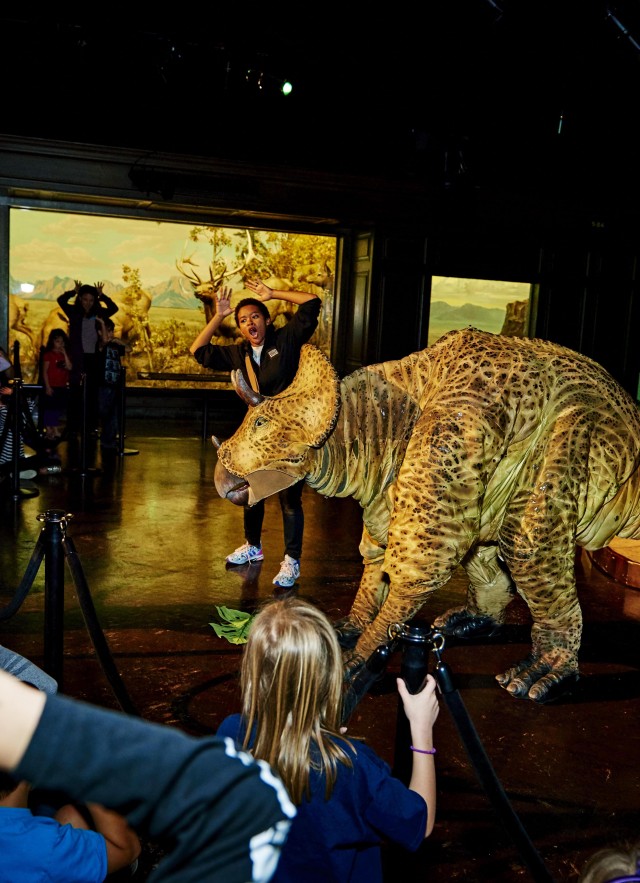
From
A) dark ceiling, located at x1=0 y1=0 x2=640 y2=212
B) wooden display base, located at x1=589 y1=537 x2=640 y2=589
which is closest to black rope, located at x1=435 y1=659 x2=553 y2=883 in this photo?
wooden display base, located at x1=589 y1=537 x2=640 y2=589

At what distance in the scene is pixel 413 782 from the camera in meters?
2.01

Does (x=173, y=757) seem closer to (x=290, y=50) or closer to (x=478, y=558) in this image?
(x=478, y=558)

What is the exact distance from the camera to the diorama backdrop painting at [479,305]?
45.3 feet

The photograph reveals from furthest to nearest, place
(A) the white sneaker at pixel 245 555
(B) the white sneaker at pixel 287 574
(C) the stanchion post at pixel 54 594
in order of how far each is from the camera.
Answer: (A) the white sneaker at pixel 245 555
(B) the white sneaker at pixel 287 574
(C) the stanchion post at pixel 54 594

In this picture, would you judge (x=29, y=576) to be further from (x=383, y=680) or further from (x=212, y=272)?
(x=212, y=272)

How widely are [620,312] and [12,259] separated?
9.52m

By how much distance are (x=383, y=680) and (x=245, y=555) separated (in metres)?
2.05

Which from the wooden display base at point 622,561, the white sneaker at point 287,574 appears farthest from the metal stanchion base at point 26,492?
the wooden display base at point 622,561

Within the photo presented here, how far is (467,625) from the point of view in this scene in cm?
493

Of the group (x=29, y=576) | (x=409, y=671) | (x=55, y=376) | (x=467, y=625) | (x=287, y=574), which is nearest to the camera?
(x=409, y=671)

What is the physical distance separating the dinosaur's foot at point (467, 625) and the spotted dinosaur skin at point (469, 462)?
0.59 meters

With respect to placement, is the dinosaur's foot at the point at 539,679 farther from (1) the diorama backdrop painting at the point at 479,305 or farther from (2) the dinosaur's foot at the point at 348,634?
(1) the diorama backdrop painting at the point at 479,305

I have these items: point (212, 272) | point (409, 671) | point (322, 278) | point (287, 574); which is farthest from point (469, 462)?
point (212, 272)

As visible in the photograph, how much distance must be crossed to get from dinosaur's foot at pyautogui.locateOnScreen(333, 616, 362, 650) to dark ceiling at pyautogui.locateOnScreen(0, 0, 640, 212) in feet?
15.1
